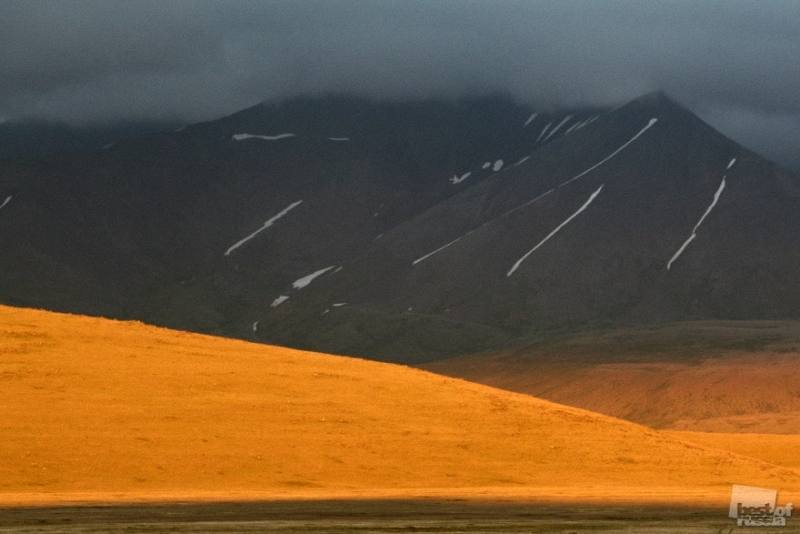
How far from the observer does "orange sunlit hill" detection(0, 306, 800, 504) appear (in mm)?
41281

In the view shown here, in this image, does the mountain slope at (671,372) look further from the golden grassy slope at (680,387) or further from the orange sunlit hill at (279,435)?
the orange sunlit hill at (279,435)

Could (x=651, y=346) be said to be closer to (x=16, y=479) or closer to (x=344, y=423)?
(x=344, y=423)

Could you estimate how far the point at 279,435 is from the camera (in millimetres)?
46281

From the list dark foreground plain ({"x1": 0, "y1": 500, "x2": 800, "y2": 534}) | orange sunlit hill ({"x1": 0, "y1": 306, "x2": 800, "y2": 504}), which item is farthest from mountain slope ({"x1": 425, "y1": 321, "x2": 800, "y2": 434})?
dark foreground plain ({"x1": 0, "y1": 500, "x2": 800, "y2": 534})

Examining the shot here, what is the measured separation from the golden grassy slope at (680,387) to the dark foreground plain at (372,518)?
67977mm

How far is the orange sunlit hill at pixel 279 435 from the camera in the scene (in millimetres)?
41281

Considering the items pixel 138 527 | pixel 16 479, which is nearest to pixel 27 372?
pixel 16 479

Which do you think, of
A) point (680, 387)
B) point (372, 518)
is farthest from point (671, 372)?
point (372, 518)

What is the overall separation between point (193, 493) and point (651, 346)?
115 metres

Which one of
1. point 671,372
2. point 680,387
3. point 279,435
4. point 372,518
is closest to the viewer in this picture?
point 372,518

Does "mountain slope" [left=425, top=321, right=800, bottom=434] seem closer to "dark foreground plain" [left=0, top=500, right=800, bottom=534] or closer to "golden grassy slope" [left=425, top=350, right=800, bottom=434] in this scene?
"golden grassy slope" [left=425, top=350, right=800, bottom=434]

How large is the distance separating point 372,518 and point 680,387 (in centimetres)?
9025

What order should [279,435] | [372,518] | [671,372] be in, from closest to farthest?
[372,518] < [279,435] < [671,372]

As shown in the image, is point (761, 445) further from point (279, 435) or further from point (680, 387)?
point (680, 387)
